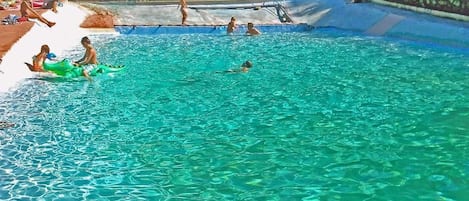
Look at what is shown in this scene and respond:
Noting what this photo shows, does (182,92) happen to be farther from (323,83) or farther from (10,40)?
(10,40)

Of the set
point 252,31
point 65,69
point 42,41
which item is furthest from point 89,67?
point 252,31

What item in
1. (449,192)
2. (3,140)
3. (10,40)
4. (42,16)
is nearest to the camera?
(449,192)

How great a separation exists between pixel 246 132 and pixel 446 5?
1287 centimetres

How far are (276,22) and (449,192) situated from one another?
17637mm

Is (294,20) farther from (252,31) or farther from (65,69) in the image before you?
(65,69)

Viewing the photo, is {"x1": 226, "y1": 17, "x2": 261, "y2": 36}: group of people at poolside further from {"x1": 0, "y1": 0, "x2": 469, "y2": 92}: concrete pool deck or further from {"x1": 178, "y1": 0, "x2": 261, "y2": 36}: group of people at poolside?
{"x1": 0, "y1": 0, "x2": 469, "y2": 92}: concrete pool deck

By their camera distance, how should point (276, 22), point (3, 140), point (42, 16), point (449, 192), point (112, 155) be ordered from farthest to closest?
1. point (276, 22)
2. point (42, 16)
3. point (3, 140)
4. point (112, 155)
5. point (449, 192)

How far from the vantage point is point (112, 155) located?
7.64 m

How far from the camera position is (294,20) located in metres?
23.3

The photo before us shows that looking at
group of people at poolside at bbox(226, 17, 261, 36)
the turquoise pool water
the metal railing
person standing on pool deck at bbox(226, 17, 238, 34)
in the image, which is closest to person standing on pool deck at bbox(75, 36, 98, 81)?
the turquoise pool water

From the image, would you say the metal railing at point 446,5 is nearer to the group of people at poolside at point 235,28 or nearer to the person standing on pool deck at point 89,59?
the group of people at poolside at point 235,28

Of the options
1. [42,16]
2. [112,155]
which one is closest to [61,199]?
[112,155]

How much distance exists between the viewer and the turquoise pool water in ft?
21.5

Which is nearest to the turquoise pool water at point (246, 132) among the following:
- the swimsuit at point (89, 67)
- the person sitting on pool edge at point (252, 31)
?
the swimsuit at point (89, 67)
